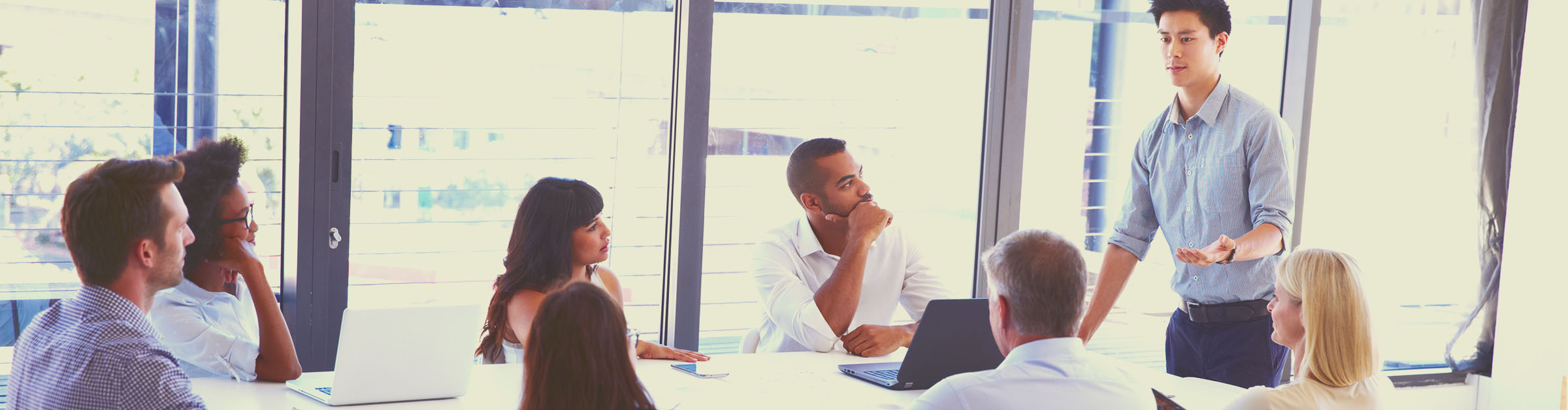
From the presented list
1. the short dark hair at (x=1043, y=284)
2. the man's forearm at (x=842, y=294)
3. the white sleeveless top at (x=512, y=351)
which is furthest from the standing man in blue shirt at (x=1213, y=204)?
the white sleeveless top at (x=512, y=351)

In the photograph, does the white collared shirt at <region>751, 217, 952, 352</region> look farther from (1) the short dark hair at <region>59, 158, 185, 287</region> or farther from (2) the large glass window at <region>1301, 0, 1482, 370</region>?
(2) the large glass window at <region>1301, 0, 1482, 370</region>

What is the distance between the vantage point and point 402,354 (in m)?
2.01

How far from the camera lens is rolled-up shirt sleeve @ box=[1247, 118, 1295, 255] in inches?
109

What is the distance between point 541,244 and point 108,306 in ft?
3.32

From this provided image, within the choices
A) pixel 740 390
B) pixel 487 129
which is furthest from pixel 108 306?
pixel 487 129

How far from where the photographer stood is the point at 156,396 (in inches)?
58.0

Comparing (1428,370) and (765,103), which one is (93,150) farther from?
(1428,370)

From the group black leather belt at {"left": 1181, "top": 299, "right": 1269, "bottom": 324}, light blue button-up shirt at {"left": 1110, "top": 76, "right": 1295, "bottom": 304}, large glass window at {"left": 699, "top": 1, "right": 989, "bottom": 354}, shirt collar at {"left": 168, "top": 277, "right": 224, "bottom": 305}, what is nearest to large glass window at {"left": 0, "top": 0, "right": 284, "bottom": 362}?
shirt collar at {"left": 168, "top": 277, "right": 224, "bottom": 305}

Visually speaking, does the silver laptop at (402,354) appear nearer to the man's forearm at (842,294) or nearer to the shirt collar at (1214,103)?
the man's forearm at (842,294)

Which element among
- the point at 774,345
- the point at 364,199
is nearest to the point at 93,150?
the point at 364,199

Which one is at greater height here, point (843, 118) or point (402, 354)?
point (843, 118)

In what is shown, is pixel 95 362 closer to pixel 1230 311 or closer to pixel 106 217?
pixel 106 217

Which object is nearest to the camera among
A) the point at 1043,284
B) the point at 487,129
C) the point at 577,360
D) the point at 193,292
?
the point at 577,360

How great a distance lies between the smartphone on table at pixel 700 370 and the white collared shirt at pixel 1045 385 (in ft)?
2.79
